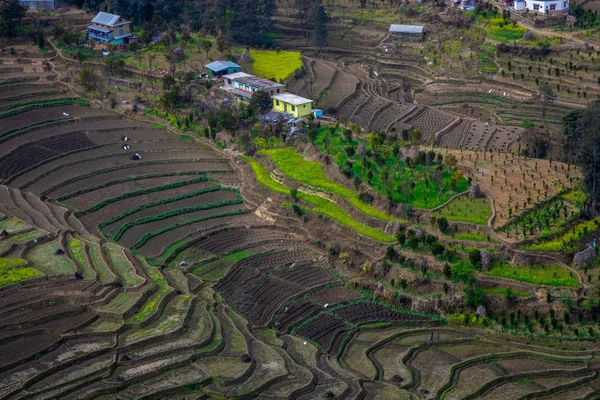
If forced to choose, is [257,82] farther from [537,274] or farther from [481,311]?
[481,311]

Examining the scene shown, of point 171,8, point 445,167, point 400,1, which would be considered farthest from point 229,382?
point 400,1

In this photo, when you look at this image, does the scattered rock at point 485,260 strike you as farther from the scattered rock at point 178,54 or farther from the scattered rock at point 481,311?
the scattered rock at point 178,54

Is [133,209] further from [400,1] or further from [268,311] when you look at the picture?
[400,1]

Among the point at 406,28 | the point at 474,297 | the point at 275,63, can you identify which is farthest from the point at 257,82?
the point at 474,297

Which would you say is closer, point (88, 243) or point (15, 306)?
point (15, 306)

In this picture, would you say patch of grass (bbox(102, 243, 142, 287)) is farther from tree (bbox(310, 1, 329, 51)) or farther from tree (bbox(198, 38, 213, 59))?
tree (bbox(310, 1, 329, 51))

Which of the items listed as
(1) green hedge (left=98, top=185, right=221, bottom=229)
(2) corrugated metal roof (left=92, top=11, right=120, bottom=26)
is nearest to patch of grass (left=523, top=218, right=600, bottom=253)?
(1) green hedge (left=98, top=185, right=221, bottom=229)

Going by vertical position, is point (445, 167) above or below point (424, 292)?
above
